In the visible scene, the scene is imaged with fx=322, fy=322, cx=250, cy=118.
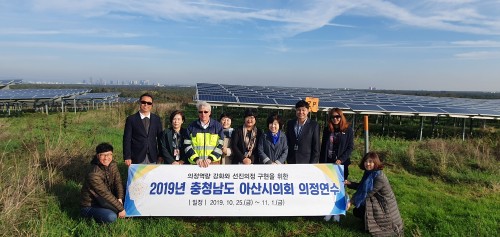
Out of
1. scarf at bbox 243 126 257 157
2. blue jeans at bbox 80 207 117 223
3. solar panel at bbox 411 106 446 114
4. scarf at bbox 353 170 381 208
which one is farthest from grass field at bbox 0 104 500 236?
solar panel at bbox 411 106 446 114

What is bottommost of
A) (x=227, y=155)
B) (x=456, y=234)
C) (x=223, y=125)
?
(x=456, y=234)

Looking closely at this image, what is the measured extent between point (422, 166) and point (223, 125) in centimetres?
603

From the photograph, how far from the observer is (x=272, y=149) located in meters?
5.00

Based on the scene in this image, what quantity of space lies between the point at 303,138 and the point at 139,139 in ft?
8.24

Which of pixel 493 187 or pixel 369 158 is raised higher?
pixel 369 158

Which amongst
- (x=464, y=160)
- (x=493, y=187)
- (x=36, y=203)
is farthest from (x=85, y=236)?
(x=464, y=160)

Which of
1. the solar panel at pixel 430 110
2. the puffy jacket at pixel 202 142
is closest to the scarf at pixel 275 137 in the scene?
the puffy jacket at pixel 202 142

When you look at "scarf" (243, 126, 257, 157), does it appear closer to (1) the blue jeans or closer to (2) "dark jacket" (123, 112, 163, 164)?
(2) "dark jacket" (123, 112, 163, 164)

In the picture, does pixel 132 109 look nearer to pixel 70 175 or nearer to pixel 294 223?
pixel 70 175

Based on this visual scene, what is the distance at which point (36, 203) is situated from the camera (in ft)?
15.2

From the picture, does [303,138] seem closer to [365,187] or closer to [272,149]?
[272,149]

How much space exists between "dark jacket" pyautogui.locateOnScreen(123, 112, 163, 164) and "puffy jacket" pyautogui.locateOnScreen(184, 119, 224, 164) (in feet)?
1.80

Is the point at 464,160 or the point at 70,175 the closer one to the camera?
the point at 70,175

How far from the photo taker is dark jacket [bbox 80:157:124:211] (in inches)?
165
